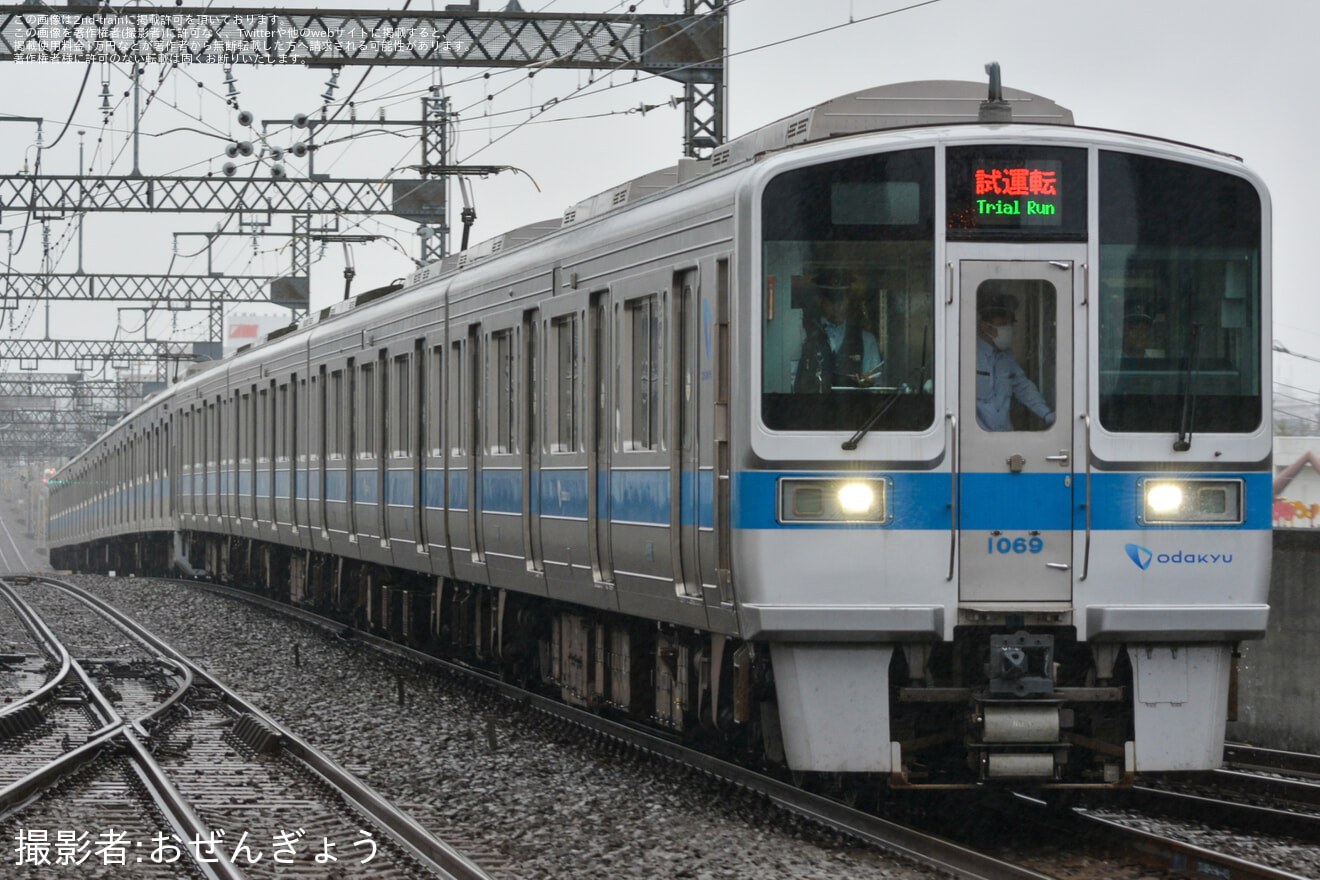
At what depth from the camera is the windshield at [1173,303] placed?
816cm

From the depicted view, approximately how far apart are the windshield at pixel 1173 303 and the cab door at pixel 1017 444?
21 centimetres

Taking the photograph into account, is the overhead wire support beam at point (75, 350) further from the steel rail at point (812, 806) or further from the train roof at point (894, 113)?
the train roof at point (894, 113)

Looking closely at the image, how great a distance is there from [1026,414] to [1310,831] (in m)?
2.09

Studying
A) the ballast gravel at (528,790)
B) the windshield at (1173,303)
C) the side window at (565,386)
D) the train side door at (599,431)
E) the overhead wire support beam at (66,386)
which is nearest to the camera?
the ballast gravel at (528,790)

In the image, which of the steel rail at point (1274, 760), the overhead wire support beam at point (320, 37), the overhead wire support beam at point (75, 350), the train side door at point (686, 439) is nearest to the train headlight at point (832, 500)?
the train side door at point (686, 439)

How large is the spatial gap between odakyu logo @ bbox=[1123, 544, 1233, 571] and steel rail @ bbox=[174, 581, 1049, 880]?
1410mm

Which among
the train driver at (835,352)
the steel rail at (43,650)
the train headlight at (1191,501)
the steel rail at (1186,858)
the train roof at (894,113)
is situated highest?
the train roof at (894,113)

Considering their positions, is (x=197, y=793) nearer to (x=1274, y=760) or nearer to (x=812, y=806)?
(x=812, y=806)

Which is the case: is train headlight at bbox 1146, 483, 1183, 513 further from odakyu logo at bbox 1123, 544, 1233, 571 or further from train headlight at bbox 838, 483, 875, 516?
train headlight at bbox 838, 483, 875, 516

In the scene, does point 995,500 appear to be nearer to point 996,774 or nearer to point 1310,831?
point 996,774

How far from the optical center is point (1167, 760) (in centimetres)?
805

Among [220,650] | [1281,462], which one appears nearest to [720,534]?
[220,650]

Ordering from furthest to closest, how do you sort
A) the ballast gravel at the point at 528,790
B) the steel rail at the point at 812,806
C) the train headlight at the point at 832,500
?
the train headlight at the point at 832,500 < the ballast gravel at the point at 528,790 < the steel rail at the point at 812,806

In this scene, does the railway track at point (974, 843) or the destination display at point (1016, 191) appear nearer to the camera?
the railway track at point (974, 843)
